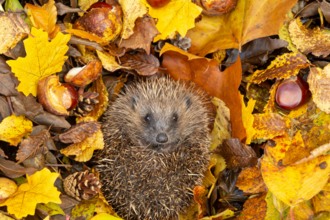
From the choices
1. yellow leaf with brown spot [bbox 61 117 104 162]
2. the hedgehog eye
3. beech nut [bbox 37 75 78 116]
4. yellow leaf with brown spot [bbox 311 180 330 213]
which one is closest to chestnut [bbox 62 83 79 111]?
beech nut [bbox 37 75 78 116]

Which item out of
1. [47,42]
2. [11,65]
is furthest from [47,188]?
[47,42]

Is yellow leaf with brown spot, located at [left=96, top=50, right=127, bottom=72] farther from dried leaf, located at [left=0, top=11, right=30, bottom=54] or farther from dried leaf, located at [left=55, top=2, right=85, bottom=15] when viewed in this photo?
dried leaf, located at [left=0, top=11, right=30, bottom=54]

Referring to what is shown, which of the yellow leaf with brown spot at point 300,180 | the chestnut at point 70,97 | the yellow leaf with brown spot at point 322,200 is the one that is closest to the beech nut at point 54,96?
the chestnut at point 70,97

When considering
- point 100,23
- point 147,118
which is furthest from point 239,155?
point 100,23

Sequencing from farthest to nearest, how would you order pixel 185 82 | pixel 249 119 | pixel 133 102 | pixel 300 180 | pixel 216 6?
pixel 185 82, pixel 133 102, pixel 216 6, pixel 249 119, pixel 300 180

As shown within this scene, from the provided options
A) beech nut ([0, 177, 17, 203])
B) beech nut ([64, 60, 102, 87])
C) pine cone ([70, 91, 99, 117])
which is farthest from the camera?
pine cone ([70, 91, 99, 117])

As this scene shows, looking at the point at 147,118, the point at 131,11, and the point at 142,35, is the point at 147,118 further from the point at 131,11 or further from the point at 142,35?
the point at 131,11

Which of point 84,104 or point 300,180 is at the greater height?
point 84,104
